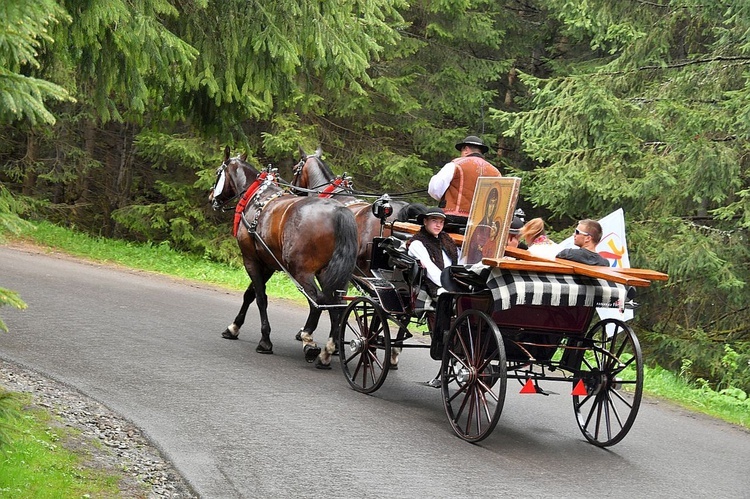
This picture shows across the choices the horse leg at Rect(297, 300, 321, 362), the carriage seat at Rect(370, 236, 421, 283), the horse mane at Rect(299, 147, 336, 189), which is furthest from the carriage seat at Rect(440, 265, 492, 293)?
the horse mane at Rect(299, 147, 336, 189)

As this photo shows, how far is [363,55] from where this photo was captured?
359 inches

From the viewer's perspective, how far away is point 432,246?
845cm

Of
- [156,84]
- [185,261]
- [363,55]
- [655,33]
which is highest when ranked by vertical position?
[655,33]

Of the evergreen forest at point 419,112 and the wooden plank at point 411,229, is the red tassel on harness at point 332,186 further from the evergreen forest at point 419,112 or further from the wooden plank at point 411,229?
the wooden plank at point 411,229

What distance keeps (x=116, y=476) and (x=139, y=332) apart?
5.30m

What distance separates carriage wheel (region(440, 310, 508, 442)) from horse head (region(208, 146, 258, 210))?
5.11 meters

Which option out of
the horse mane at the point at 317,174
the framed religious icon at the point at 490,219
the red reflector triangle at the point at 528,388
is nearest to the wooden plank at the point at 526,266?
the framed religious icon at the point at 490,219

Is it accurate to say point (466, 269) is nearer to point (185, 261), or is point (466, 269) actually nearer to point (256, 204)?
point (256, 204)

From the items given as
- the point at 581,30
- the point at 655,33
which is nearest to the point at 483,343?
the point at 655,33

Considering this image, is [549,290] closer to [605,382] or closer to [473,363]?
[473,363]

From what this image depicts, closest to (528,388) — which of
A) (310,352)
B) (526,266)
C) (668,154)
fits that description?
(526,266)

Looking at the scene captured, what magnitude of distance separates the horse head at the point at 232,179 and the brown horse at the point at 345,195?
0.65 m

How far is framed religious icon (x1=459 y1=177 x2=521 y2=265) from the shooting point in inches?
285

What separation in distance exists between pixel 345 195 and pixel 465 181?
283 centimetres
